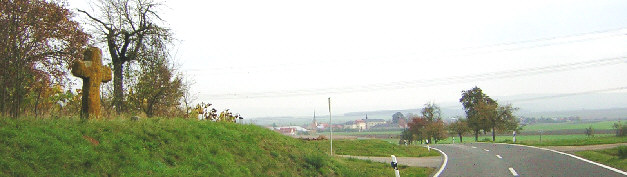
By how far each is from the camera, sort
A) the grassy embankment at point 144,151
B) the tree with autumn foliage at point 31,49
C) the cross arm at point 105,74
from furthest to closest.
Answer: the cross arm at point 105,74 → the tree with autumn foliage at point 31,49 → the grassy embankment at point 144,151

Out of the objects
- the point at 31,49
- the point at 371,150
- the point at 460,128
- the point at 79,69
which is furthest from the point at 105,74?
the point at 460,128

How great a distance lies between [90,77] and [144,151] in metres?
3.07

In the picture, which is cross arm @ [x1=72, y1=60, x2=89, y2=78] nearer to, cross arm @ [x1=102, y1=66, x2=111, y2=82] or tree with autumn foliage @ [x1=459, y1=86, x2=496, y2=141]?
cross arm @ [x1=102, y1=66, x2=111, y2=82]

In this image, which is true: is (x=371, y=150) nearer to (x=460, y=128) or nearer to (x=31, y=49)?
(x=31, y=49)

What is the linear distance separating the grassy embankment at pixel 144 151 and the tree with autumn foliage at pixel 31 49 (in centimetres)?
214

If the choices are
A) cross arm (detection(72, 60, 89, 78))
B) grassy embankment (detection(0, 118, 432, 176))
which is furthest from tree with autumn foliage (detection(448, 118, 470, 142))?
cross arm (detection(72, 60, 89, 78))

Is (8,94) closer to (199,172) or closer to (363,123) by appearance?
(199,172)

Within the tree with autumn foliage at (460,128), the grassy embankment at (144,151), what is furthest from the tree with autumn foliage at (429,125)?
the grassy embankment at (144,151)

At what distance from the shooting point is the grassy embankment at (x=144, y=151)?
7.46 metres

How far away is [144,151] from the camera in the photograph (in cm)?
945

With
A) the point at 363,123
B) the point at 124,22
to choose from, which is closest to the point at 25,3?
the point at 124,22

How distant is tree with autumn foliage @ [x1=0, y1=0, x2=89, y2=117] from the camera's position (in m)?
10.2

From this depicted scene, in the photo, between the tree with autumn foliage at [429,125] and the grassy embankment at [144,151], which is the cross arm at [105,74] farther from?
the tree with autumn foliage at [429,125]

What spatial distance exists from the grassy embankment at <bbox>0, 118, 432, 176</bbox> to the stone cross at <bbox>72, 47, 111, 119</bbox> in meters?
0.92
